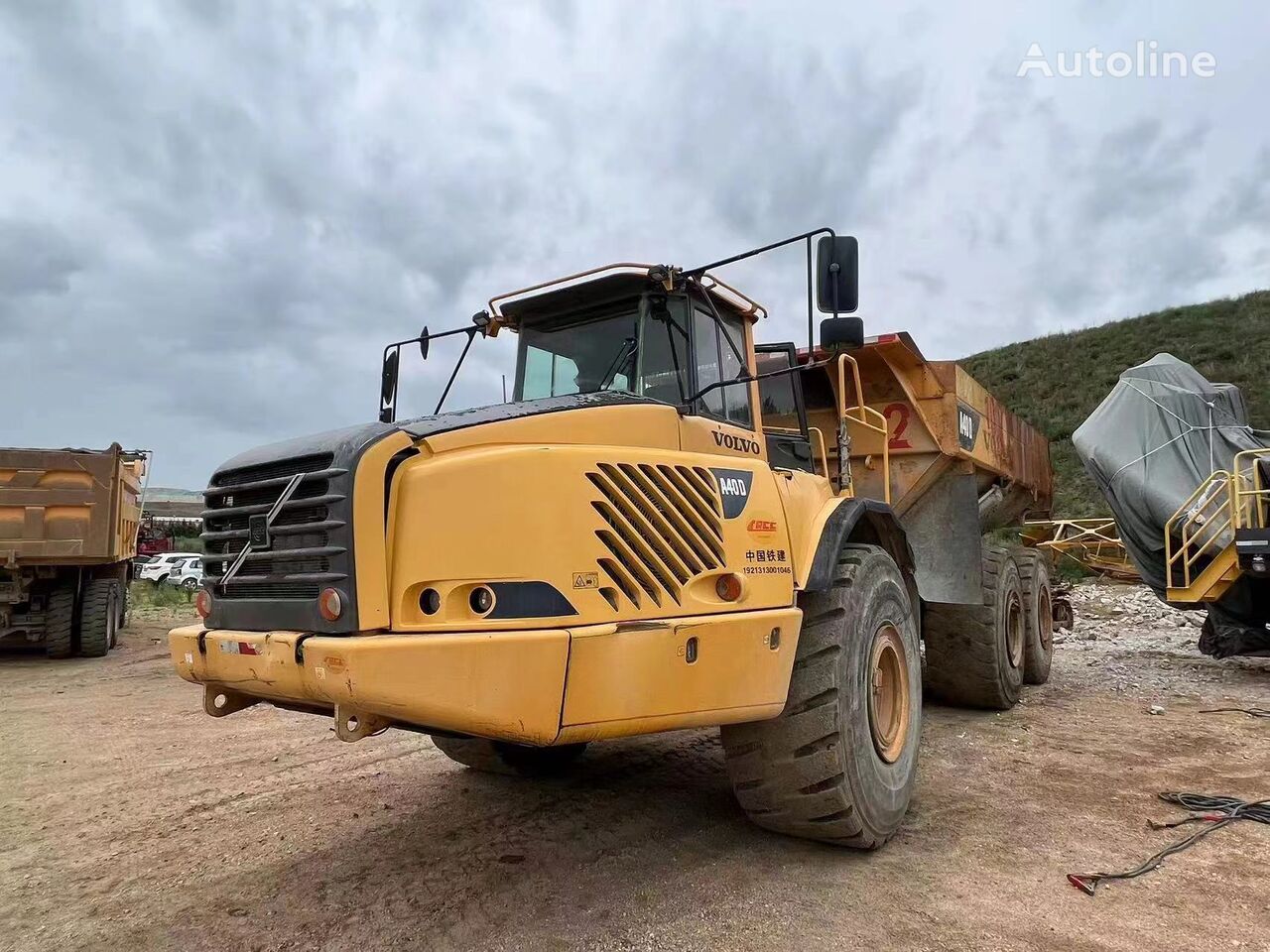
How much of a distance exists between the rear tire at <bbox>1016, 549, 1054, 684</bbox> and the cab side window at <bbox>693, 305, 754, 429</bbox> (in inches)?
201

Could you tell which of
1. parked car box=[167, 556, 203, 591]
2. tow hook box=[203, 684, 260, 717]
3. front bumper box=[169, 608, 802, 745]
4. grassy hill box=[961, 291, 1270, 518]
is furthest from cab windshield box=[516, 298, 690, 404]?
grassy hill box=[961, 291, 1270, 518]

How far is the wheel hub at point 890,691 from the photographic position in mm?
4219

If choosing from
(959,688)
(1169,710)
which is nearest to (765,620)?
(959,688)

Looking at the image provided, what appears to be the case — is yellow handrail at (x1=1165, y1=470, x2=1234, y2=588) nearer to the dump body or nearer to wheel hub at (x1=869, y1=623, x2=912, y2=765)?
the dump body

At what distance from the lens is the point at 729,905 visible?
343 cm

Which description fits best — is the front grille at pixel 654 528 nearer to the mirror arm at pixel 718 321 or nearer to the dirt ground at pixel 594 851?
the mirror arm at pixel 718 321

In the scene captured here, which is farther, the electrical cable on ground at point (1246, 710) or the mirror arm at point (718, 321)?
the electrical cable on ground at point (1246, 710)

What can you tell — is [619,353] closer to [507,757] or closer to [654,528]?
[654,528]

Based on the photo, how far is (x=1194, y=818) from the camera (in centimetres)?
439

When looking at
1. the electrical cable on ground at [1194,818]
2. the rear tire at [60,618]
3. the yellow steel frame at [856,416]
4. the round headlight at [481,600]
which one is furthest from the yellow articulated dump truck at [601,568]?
the rear tire at [60,618]

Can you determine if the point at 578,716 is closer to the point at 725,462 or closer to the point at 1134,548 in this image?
the point at 725,462

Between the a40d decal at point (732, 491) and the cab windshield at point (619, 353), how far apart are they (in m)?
0.45

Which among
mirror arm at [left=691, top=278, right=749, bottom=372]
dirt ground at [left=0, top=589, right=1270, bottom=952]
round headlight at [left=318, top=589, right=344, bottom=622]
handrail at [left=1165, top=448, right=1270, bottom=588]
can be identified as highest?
mirror arm at [left=691, top=278, right=749, bottom=372]

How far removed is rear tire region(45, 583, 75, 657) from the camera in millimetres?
11438
